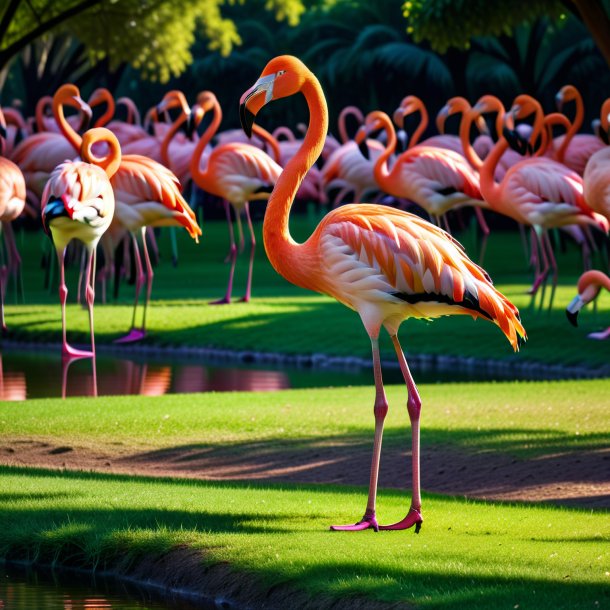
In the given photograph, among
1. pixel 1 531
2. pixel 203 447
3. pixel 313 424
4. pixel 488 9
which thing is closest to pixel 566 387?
pixel 313 424

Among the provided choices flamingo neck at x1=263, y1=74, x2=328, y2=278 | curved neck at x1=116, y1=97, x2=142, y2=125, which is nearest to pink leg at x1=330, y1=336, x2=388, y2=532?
flamingo neck at x1=263, y1=74, x2=328, y2=278

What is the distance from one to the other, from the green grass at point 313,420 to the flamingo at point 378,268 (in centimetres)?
297

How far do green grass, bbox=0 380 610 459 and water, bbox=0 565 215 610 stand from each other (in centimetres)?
325

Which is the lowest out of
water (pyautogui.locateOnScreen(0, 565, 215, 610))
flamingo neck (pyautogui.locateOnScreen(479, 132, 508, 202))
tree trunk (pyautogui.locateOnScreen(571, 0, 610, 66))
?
water (pyautogui.locateOnScreen(0, 565, 215, 610))

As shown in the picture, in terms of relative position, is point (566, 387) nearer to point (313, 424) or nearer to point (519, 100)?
point (313, 424)

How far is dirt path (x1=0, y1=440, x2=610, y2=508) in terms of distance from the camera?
29.3 ft

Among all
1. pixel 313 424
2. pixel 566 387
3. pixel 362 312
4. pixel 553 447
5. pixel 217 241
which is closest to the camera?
pixel 362 312

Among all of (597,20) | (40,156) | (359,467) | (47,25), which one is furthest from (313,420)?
(40,156)

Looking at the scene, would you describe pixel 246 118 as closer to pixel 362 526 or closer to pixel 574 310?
pixel 362 526

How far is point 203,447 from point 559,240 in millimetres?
23051

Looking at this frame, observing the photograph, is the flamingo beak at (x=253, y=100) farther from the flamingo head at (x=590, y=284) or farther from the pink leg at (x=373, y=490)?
the flamingo head at (x=590, y=284)

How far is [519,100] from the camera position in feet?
62.8

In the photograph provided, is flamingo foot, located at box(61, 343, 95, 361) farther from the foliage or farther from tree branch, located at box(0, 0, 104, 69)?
tree branch, located at box(0, 0, 104, 69)

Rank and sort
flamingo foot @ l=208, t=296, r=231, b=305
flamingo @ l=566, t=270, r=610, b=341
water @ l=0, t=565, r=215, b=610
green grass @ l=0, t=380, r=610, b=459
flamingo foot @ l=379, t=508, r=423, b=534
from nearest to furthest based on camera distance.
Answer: water @ l=0, t=565, r=215, b=610, flamingo foot @ l=379, t=508, r=423, b=534, flamingo @ l=566, t=270, r=610, b=341, green grass @ l=0, t=380, r=610, b=459, flamingo foot @ l=208, t=296, r=231, b=305
